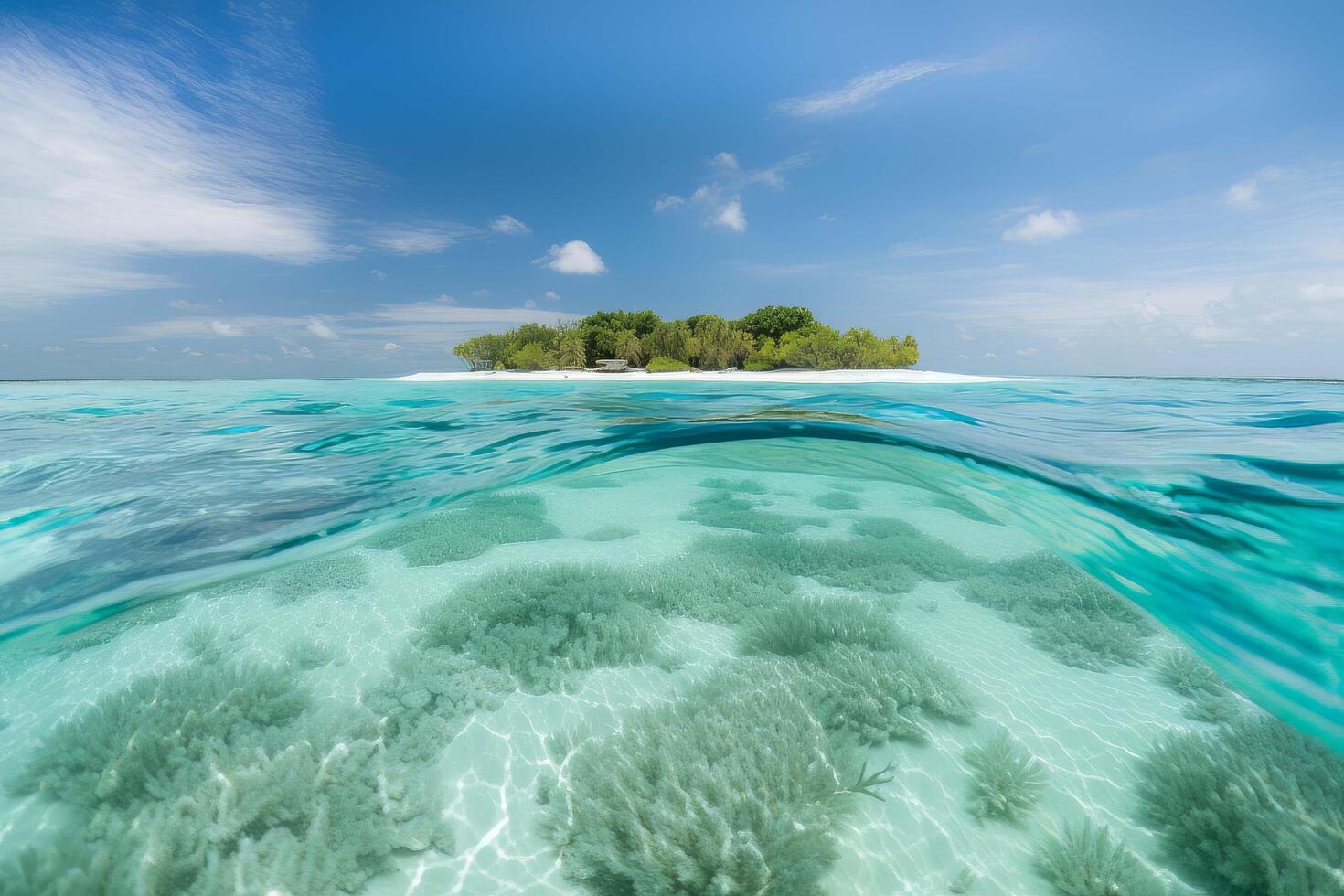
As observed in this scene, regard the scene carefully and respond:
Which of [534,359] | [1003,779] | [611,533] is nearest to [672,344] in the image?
[534,359]

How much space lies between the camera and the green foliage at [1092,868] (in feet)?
8.94

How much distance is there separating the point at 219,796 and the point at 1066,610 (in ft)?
26.3

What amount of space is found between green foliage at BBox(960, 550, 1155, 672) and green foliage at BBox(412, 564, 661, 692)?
4.21 metres

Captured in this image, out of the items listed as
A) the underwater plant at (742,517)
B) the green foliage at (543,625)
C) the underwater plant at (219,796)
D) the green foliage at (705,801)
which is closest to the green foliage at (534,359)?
the underwater plant at (742,517)

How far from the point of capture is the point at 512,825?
124 inches

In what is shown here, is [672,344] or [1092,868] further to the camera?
[672,344]

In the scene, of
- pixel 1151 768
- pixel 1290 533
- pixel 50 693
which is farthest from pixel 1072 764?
pixel 50 693

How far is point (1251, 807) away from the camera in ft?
9.82

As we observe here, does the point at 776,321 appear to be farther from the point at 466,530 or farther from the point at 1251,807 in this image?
the point at 1251,807

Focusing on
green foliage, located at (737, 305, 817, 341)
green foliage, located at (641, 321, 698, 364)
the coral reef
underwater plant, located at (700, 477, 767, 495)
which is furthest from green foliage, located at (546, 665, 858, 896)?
green foliage, located at (737, 305, 817, 341)

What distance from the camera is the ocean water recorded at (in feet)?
9.42

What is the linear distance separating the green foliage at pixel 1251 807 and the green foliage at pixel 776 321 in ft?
163

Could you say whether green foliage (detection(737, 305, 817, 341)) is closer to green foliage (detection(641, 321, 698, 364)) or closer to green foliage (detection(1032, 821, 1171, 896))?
green foliage (detection(641, 321, 698, 364))

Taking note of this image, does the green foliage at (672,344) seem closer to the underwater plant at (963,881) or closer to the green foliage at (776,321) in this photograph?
the green foliage at (776,321)
